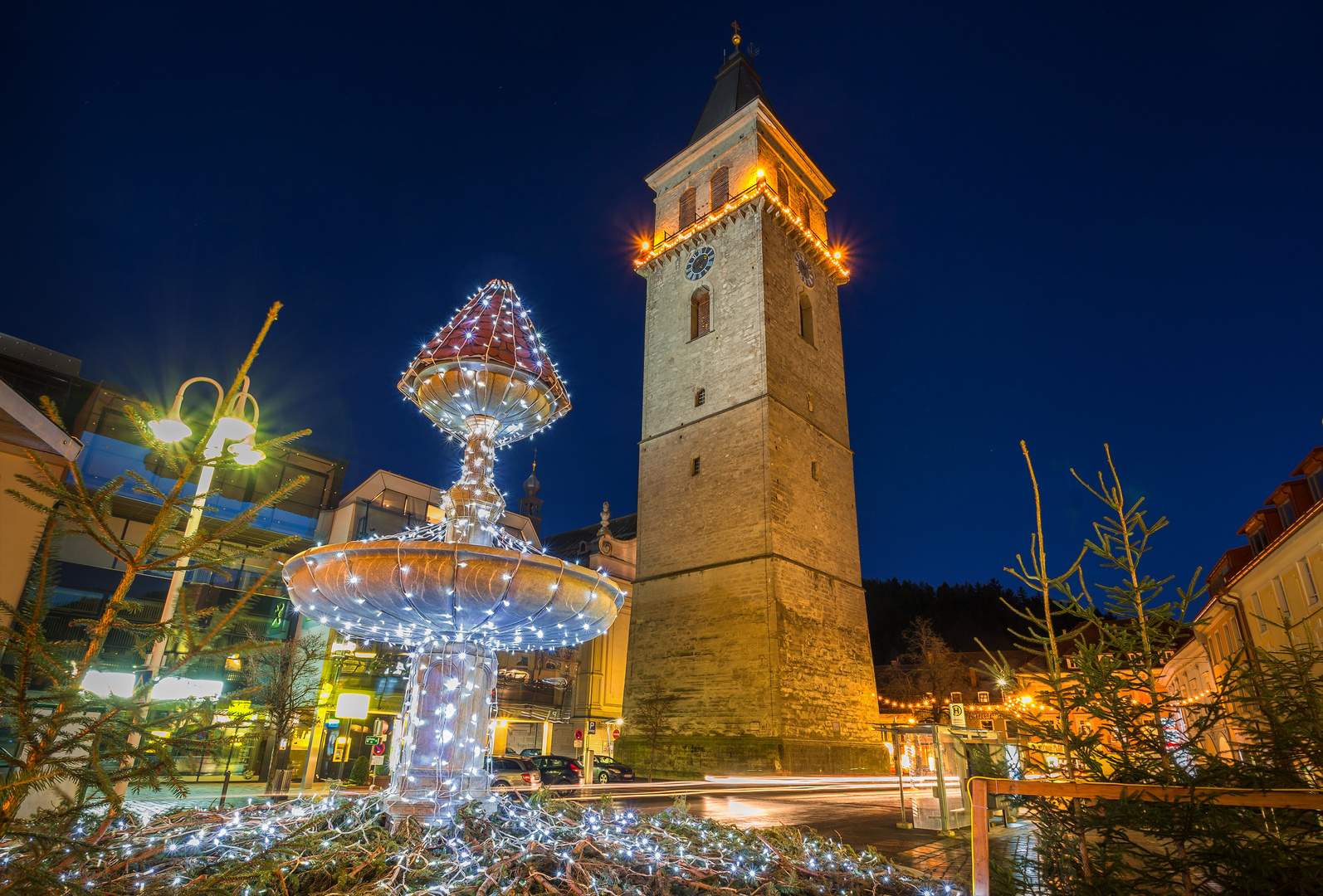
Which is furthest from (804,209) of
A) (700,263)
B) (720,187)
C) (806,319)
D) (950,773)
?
(950,773)

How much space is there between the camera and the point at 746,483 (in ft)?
70.8

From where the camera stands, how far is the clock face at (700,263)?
1034 inches

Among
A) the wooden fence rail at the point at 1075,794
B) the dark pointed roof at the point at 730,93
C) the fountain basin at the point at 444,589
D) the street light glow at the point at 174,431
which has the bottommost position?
the wooden fence rail at the point at 1075,794

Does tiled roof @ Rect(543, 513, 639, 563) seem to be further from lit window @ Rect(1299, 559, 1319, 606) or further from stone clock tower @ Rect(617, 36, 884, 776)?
lit window @ Rect(1299, 559, 1319, 606)

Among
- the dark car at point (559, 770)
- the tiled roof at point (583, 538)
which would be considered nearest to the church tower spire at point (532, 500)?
the tiled roof at point (583, 538)

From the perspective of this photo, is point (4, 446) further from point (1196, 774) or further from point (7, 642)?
point (1196, 774)

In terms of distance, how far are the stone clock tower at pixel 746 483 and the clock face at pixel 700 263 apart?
8 cm

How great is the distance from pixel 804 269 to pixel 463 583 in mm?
24456

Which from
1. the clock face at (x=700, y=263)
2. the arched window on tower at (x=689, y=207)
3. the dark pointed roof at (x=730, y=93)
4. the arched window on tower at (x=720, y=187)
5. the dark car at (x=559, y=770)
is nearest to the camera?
the dark car at (x=559, y=770)

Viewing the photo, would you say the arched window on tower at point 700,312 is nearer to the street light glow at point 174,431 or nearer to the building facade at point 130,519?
the building facade at point 130,519

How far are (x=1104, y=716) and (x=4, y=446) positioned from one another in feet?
30.9

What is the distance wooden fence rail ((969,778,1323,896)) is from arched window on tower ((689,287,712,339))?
22.9 m

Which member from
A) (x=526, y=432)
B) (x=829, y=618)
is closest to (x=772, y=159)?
(x=829, y=618)

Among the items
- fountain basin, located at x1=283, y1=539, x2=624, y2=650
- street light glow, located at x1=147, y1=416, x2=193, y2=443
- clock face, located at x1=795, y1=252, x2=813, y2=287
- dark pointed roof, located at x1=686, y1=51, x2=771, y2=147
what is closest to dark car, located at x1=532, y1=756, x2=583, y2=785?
fountain basin, located at x1=283, y1=539, x2=624, y2=650
